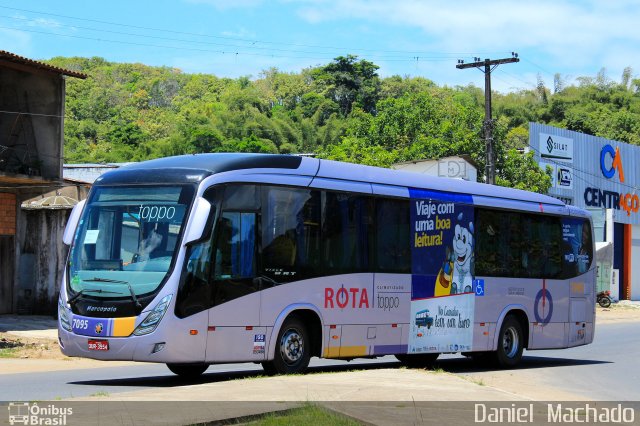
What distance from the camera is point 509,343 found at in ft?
63.8

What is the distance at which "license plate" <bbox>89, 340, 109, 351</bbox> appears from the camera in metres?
12.7

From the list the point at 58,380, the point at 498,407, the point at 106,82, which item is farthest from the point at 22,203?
the point at 106,82

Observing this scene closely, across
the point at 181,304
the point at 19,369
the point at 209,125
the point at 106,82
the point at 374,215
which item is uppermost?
the point at 106,82

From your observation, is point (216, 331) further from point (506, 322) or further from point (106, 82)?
point (106, 82)

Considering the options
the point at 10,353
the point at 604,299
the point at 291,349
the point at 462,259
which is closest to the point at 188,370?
the point at 291,349

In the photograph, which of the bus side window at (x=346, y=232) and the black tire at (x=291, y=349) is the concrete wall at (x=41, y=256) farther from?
the black tire at (x=291, y=349)

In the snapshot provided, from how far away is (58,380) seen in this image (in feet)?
48.8

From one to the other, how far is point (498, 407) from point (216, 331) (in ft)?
13.4

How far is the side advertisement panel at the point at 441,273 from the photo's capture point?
1700cm

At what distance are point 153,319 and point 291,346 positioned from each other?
7.96 feet

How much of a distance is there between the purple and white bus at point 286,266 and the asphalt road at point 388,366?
19.9 inches

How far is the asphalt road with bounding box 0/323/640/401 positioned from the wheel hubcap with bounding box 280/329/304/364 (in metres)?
0.98

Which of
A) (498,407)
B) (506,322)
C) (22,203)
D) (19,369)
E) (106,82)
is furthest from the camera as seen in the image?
(106,82)

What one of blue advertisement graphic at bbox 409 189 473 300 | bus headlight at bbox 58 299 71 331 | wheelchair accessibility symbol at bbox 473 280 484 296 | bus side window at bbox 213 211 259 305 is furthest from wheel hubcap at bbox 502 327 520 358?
bus headlight at bbox 58 299 71 331
